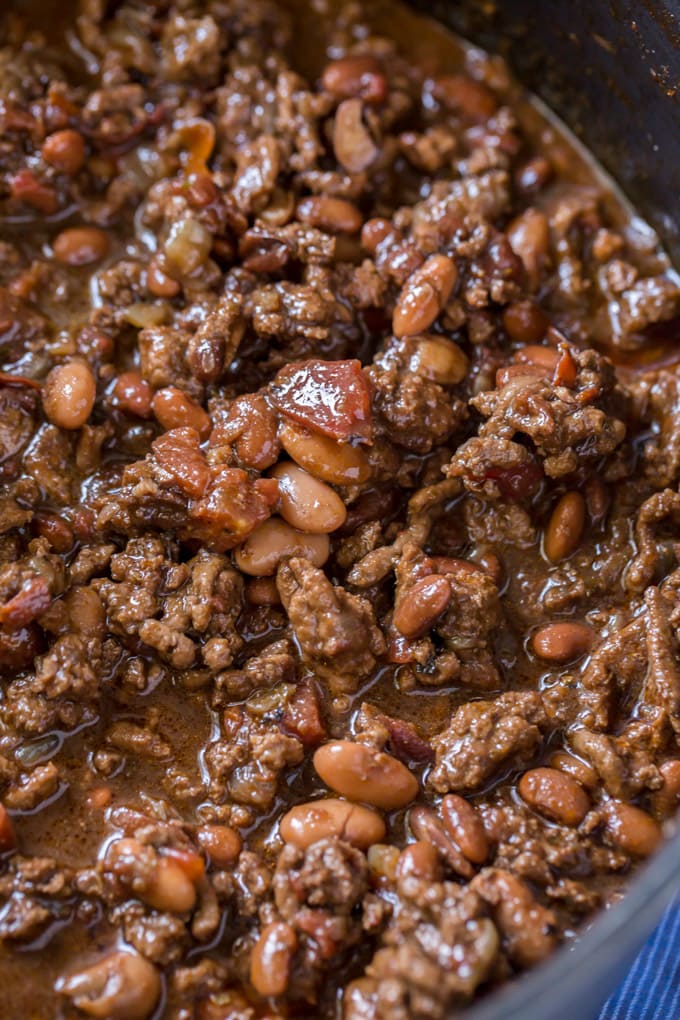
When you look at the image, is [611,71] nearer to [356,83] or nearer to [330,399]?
[356,83]

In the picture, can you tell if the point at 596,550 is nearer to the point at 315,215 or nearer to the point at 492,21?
the point at 315,215

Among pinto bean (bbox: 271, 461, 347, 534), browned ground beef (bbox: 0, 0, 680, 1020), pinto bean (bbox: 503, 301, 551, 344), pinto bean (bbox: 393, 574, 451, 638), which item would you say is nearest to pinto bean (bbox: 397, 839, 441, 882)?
browned ground beef (bbox: 0, 0, 680, 1020)

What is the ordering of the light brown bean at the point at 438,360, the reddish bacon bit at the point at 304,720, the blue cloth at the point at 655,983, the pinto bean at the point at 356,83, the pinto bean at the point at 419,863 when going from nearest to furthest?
the pinto bean at the point at 419,863 < the reddish bacon bit at the point at 304,720 < the blue cloth at the point at 655,983 < the light brown bean at the point at 438,360 < the pinto bean at the point at 356,83

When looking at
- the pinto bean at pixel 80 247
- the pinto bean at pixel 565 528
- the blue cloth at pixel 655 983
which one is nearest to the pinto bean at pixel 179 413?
the pinto bean at pixel 80 247

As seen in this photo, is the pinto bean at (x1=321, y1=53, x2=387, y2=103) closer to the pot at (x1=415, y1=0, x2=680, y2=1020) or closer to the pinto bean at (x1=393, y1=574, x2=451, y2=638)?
the pot at (x1=415, y1=0, x2=680, y2=1020)

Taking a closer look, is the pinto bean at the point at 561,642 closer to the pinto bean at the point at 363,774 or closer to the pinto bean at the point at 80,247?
the pinto bean at the point at 363,774
